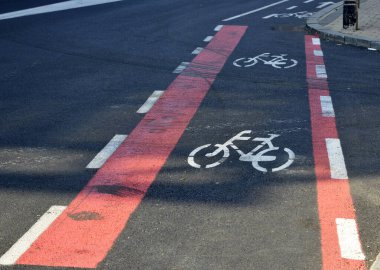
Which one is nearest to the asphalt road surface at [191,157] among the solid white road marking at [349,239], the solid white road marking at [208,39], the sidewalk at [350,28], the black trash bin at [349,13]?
the solid white road marking at [349,239]

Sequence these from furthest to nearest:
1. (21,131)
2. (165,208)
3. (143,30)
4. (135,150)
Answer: (143,30) → (21,131) → (135,150) → (165,208)

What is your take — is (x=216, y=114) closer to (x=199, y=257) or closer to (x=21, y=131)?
(x=21, y=131)

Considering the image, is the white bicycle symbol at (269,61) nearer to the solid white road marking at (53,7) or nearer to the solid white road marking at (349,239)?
the solid white road marking at (349,239)

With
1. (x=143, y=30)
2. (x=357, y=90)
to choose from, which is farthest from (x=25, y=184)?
(x=143, y=30)

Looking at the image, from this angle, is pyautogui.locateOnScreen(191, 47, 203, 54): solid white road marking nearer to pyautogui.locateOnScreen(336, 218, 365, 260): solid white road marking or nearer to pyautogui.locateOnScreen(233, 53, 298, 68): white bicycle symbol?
pyautogui.locateOnScreen(233, 53, 298, 68): white bicycle symbol

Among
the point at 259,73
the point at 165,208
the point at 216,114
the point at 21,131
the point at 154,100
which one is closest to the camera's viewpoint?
the point at 165,208

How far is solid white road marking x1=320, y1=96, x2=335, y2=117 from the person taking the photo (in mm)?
9072

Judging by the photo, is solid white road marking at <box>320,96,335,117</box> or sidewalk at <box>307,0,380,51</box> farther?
sidewalk at <box>307,0,380,51</box>

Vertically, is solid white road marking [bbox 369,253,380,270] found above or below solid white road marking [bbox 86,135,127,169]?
above

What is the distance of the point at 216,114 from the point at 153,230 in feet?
12.1

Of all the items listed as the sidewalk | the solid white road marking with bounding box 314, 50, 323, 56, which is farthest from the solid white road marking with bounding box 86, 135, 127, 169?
the sidewalk

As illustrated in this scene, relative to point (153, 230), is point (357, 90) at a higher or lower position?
lower

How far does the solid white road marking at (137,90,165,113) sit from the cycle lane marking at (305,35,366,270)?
2.03m

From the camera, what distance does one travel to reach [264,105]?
9633 millimetres
